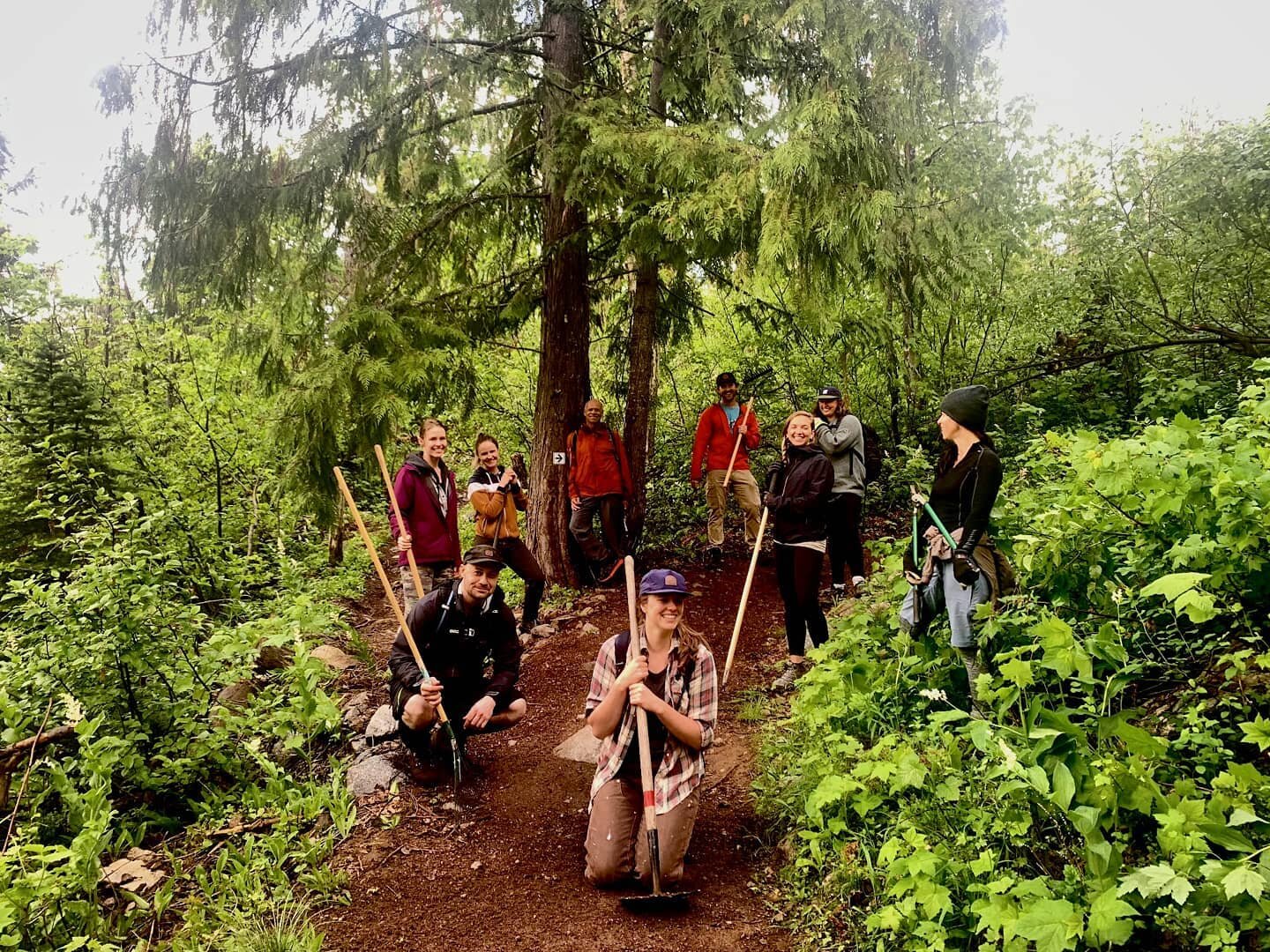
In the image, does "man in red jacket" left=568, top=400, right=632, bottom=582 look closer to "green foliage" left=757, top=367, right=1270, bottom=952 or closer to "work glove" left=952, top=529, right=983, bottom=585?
"green foliage" left=757, top=367, right=1270, bottom=952

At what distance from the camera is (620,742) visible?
12.9 feet

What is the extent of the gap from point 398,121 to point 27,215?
24542 mm

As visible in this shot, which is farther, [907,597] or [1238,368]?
[1238,368]

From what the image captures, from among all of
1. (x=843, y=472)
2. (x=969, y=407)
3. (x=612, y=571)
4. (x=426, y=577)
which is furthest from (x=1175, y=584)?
(x=612, y=571)

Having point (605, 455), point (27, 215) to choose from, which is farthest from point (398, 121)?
point (27, 215)

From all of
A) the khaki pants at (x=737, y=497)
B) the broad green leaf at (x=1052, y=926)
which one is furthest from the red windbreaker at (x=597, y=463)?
the broad green leaf at (x=1052, y=926)

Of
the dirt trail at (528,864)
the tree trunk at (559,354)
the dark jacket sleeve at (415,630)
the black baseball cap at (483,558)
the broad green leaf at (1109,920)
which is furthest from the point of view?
the tree trunk at (559,354)

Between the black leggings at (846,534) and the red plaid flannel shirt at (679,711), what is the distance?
3292 millimetres

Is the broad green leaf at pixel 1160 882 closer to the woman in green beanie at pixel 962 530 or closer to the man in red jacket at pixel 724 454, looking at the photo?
the woman in green beanie at pixel 962 530

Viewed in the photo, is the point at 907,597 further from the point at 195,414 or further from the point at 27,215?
the point at 27,215

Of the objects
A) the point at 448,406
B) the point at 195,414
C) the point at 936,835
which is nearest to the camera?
the point at 936,835

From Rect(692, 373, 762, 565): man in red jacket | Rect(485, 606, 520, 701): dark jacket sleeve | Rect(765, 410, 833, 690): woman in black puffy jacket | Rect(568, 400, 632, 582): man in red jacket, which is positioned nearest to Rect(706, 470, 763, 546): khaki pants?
Rect(692, 373, 762, 565): man in red jacket

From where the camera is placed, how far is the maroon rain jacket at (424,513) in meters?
6.09

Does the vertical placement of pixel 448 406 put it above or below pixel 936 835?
above
